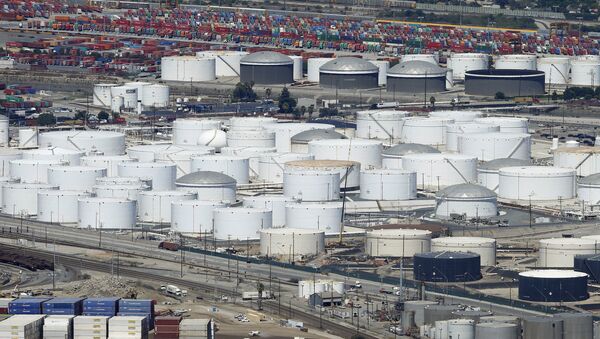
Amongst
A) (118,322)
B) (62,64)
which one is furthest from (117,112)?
(118,322)

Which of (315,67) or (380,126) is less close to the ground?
(315,67)

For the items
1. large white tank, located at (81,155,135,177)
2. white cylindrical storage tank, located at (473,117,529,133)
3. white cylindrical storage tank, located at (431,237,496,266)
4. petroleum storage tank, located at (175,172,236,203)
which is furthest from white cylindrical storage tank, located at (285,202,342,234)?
white cylindrical storage tank, located at (473,117,529,133)

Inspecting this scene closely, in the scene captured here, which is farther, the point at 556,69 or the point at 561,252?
the point at 556,69

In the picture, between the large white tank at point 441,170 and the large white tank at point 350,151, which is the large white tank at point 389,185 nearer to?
the large white tank at point 441,170

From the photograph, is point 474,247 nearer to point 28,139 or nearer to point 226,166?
point 226,166

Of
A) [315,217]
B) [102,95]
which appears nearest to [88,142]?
[315,217]

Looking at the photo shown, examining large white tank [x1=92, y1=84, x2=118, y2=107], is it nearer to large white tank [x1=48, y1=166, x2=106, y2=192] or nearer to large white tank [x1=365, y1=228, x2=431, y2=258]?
large white tank [x1=48, y1=166, x2=106, y2=192]

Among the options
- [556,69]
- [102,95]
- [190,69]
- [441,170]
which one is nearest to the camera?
[441,170]
